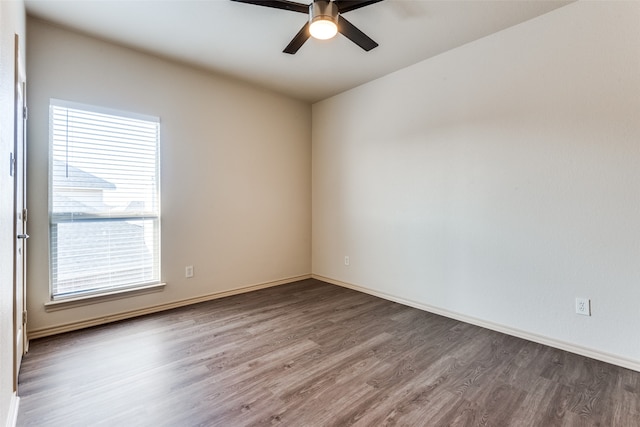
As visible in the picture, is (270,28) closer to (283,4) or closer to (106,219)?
(283,4)

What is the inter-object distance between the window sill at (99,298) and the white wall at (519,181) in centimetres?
246

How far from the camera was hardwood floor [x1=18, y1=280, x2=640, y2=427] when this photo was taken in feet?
5.24

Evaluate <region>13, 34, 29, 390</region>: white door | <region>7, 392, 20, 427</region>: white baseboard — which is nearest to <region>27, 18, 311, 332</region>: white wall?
<region>13, 34, 29, 390</region>: white door

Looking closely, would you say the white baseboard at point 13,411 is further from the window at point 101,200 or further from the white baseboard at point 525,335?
the white baseboard at point 525,335

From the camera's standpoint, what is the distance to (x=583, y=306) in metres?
2.25

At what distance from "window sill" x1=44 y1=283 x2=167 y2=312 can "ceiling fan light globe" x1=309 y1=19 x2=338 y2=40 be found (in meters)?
2.82

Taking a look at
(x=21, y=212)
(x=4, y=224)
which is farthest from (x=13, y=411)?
(x=21, y=212)

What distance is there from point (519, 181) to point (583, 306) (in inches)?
42.1

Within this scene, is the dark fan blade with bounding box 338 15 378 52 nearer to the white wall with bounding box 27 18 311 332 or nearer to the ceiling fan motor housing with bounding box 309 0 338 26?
the ceiling fan motor housing with bounding box 309 0 338 26

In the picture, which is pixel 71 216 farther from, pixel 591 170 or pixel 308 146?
pixel 591 170

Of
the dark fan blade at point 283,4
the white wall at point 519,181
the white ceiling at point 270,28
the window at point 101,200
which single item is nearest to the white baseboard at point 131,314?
the window at point 101,200

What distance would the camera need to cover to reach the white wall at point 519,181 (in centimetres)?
212

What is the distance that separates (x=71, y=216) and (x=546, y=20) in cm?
437

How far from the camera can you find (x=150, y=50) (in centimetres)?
296
